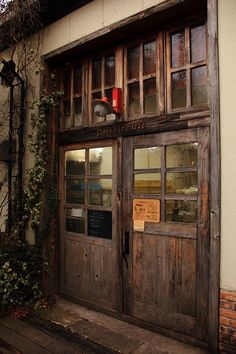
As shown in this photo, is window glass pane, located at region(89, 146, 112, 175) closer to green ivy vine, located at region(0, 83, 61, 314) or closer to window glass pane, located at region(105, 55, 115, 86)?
green ivy vine, located at region(0, 83, 61, 314)

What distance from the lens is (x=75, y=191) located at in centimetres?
496

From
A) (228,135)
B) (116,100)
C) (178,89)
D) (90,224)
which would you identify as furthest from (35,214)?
(228,135)

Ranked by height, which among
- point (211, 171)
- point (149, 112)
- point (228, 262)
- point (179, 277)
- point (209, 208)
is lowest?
point (179, 277)

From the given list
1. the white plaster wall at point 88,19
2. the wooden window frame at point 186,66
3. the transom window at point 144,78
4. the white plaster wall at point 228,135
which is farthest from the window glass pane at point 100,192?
the white plaster wall at point 88,19

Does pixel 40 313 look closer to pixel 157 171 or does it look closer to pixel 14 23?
pixel 157 171

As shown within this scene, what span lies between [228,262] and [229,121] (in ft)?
4.60

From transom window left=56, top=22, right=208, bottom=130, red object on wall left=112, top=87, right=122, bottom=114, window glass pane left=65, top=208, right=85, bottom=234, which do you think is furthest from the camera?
window glass pane left=65, top=208, right=85, bottom=234

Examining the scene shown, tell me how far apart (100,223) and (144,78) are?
6.85 ft

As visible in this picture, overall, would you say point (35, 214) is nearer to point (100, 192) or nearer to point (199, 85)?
point (100, 192)

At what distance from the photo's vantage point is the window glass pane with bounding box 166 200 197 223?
12.0ft

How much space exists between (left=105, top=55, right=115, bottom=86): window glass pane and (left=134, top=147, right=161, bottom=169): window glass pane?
113 cm

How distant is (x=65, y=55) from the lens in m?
4.90

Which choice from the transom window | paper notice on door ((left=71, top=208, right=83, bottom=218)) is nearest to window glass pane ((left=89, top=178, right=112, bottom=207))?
paper notice on door ((left=71, top=208, right=83, bottom=218))

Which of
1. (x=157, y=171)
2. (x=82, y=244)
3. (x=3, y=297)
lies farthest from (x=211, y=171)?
(x=3, y=297)
